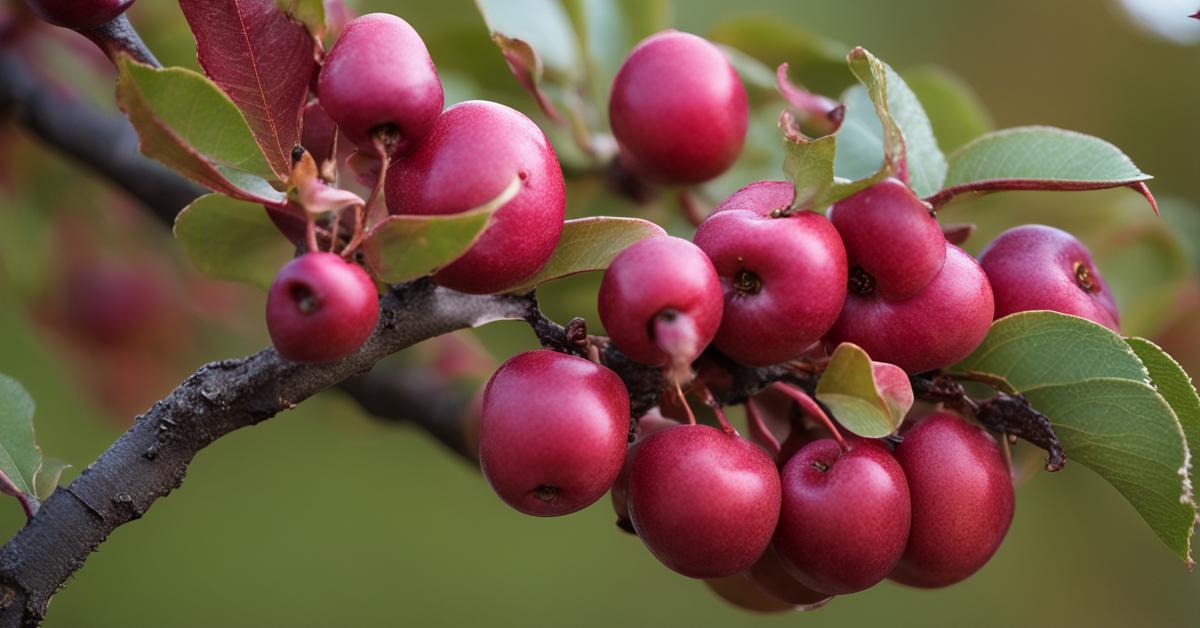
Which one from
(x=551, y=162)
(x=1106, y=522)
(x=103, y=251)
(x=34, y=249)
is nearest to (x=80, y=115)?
(x=34, y=249)

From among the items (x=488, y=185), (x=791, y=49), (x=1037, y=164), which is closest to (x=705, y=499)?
(x=488, y=185)

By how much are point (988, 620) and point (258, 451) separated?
135 centimetres

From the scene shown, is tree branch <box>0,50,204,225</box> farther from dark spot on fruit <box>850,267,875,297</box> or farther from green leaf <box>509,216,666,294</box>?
dark spot on fruit <box>850,267,875,297</box>

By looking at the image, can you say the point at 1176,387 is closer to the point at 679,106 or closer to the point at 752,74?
the point at 679,106

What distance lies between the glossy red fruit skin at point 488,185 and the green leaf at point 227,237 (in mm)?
161

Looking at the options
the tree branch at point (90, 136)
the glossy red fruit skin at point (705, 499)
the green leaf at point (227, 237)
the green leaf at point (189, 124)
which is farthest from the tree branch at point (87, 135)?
the glossy red fruit skin at point (705, 499)

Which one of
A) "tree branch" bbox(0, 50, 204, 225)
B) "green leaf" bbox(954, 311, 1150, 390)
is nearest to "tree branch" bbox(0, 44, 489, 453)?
"tree branch" bbox(0, 50, 204, 225)

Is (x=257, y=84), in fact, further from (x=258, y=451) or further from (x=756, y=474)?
(x=258, y=451)

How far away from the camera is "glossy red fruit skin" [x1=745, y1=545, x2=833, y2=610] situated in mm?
639

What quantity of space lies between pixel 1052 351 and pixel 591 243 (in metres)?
0.26

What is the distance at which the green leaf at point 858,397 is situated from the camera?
52 cm

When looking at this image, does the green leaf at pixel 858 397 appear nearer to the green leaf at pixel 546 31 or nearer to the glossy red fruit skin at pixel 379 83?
the glossy red fruit skin at pixel 379 83

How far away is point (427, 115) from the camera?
0.52 meters

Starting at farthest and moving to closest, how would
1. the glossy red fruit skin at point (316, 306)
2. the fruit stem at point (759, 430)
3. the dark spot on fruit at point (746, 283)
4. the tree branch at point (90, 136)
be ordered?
the tree branch at point (90, 136), the fruit stem at point (759, 430), the dark spot on fruit at point (746, 283), the glossy red fruit skin at point (316, 306)
